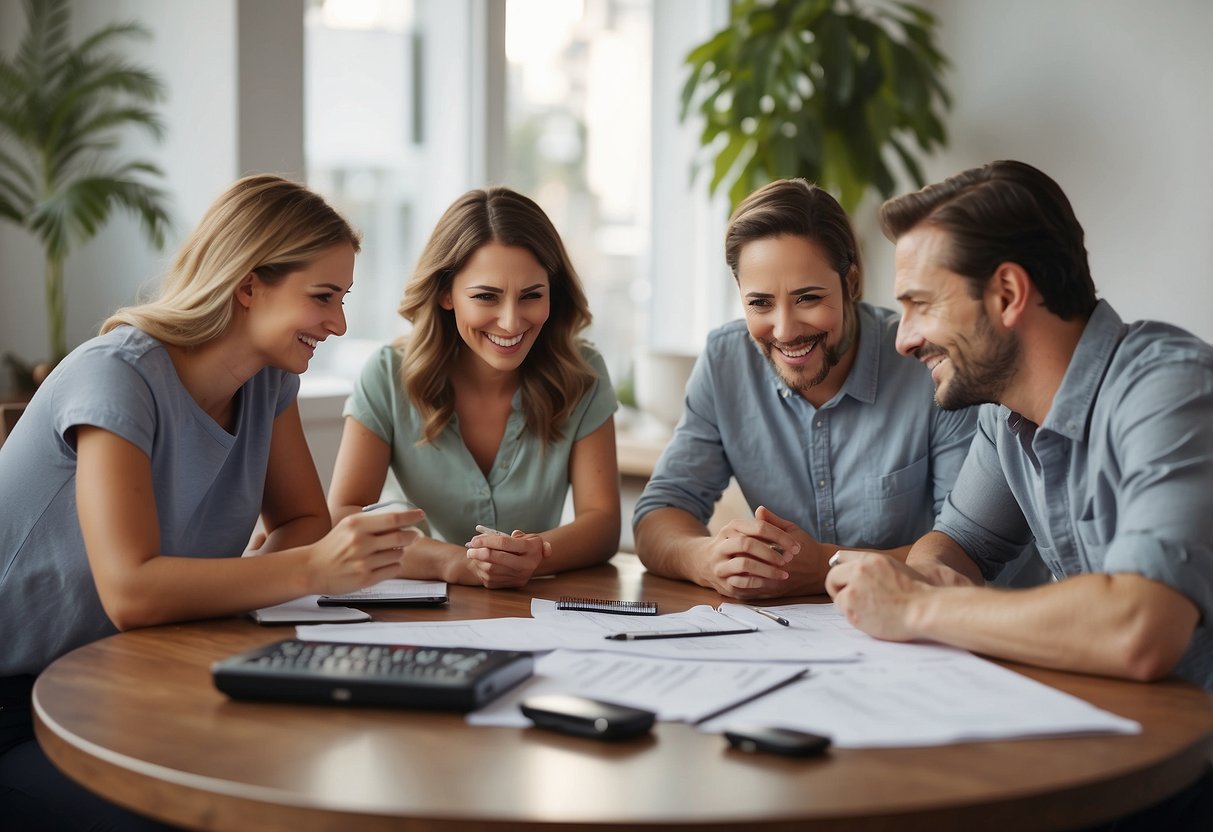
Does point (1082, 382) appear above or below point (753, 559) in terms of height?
above

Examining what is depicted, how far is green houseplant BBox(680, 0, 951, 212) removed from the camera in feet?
13.1

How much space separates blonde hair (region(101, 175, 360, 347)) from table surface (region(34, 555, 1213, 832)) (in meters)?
0.62

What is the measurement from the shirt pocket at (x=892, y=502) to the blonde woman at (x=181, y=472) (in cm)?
87

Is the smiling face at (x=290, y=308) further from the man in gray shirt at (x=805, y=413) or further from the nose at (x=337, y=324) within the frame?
the man in gray shirt at (x=805, y=413)

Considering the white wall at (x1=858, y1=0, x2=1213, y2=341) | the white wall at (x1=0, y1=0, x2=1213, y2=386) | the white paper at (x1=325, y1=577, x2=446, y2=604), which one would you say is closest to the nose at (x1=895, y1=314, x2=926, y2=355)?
the white paper at (x1=325, y1=577, x2=446, y2=604)

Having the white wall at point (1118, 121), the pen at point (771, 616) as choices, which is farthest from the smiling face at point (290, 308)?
the white wall at point (1118, 121)

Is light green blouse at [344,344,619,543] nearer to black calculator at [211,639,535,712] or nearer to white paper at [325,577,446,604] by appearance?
white paper at [325,577,446,604]

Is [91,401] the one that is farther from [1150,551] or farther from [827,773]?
[1150,551]

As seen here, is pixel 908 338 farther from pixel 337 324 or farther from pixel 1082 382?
pixel 337 324

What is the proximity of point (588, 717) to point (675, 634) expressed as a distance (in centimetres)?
38

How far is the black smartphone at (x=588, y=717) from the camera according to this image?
3.51 feet

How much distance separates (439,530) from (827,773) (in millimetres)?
1338

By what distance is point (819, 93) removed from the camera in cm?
409

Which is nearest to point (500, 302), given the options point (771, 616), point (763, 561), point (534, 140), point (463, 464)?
point (463, 464)
